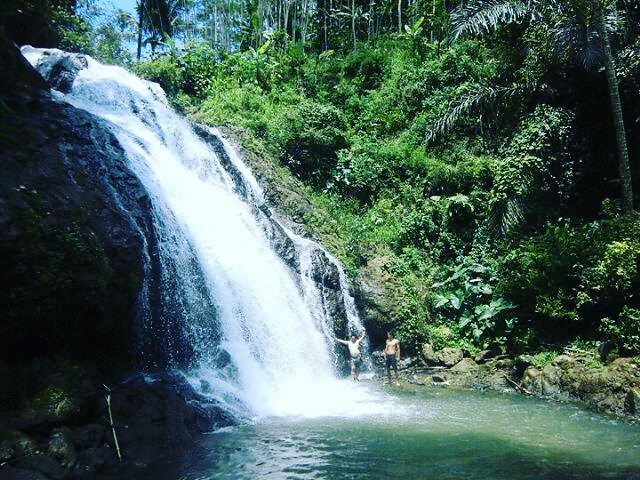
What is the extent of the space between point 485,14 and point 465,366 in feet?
39.3

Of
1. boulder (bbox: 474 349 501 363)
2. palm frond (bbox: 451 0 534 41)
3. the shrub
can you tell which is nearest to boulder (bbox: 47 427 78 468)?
boulder (bbox: 474 349 501 363)

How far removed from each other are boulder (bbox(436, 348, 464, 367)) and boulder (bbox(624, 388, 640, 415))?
5267 mm

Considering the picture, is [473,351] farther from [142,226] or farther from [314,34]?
[314,34]

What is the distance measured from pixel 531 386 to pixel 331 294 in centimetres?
577

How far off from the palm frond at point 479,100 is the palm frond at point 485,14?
6.77ft

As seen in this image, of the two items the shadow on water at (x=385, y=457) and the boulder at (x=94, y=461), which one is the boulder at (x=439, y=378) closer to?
the shadow on water at (x=385, y=457)

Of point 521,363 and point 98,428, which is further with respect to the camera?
point 521,363

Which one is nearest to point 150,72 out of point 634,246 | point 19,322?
point 19,322

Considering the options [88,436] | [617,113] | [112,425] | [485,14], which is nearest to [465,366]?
[617,113]

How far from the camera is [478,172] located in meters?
19.3

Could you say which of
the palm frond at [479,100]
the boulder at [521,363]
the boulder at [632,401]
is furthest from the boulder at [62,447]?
the palm frond at [479,100]

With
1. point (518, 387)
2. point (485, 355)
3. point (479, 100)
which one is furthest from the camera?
point (479, 100)

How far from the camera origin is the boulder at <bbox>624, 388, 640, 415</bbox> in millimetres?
9008

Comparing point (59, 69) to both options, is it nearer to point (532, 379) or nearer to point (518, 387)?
point (518, 387)
